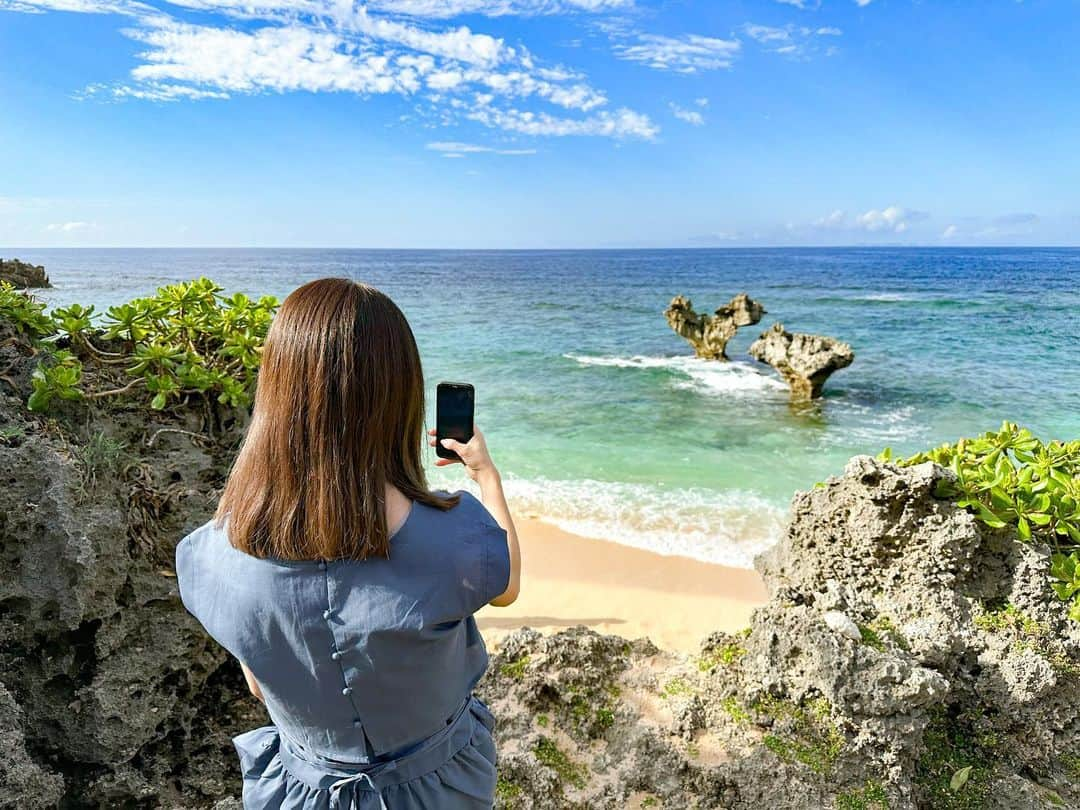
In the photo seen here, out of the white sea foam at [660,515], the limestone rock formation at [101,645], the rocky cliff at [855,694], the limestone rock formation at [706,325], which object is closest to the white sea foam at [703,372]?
the limestone rock formation at [706,325]

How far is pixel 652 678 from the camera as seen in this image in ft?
8.84

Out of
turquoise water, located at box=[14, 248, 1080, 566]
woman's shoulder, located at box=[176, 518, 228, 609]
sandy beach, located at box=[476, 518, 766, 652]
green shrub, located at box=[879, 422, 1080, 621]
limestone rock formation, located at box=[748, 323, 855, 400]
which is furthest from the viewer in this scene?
limestone rock formation, located at box=[748, 323, 855, 400]

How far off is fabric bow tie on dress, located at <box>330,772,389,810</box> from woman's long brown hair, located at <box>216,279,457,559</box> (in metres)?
0.54

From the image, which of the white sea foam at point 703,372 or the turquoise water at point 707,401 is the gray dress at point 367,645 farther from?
the white sea foam at point 703,372

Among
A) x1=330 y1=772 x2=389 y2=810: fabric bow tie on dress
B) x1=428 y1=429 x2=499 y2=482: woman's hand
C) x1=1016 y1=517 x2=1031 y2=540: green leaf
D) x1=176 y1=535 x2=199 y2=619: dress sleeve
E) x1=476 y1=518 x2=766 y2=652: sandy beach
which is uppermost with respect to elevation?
x1=428 y1=429 x2=499 y2=482: woman's hand

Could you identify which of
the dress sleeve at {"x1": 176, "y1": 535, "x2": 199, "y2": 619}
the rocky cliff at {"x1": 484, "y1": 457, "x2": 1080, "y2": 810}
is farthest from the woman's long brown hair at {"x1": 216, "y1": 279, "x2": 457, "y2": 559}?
the rocky cliff at {"x1": 484, "y1": 457, "x2": 1080, "y2": 810}

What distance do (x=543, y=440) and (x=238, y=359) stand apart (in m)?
8.36

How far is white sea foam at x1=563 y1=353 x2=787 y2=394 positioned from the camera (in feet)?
52.0

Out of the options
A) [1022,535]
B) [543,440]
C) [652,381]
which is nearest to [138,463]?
[1022,535]

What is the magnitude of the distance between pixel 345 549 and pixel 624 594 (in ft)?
16.4

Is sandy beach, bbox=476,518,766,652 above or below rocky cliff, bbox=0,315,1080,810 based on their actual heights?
below

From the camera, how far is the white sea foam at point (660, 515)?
6988mm

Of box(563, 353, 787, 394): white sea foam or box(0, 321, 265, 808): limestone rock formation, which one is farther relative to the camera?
box(563, 353, 787, 394): white sea foam

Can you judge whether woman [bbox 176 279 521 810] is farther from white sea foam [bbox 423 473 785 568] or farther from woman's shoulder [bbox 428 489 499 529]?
white sea foam [bbox 423 473 785 568]
